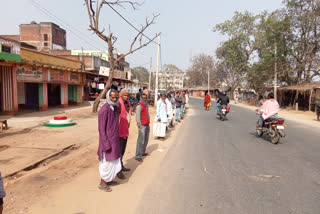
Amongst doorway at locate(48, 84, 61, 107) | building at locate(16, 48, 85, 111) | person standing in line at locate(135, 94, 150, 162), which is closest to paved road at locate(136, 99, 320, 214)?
person standing in line at locate(135, 94, 150, 162)

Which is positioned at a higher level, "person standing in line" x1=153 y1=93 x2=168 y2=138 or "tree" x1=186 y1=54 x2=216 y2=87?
"tree" x1=186 y1=54 x2=216 y2=87

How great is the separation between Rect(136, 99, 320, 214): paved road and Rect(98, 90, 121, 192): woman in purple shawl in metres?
0.74

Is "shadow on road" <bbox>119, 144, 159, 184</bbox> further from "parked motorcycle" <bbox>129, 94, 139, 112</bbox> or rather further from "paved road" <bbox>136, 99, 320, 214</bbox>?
"parked motorcycle" <bbox>129, 94, 139, 112</bbox>

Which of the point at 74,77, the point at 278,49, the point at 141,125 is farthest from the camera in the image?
the point at 278,49

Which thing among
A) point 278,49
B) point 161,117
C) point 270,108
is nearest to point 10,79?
point 161,117

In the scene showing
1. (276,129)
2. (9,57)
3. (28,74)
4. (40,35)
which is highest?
(40,35)

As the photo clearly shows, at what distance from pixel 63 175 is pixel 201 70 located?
78.3 metres

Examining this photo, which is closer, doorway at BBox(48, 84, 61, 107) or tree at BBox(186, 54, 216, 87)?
doorway at BBox(48, 84, 61, 107)

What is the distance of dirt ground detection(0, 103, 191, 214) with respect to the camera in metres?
3.60

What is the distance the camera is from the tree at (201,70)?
3006 inches

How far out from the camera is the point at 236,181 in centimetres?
460

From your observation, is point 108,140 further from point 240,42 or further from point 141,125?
point 240,42

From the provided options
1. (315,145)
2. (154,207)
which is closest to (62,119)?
(154,207)

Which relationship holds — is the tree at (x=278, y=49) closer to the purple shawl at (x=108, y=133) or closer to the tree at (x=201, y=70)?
the purple shawl at (x=108, y=133)
